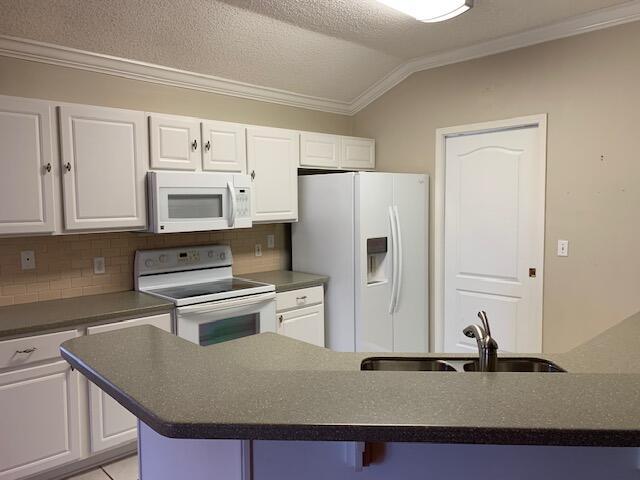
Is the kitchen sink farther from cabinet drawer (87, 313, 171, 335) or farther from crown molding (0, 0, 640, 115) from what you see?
crown molding (0, 0, 640, 115)

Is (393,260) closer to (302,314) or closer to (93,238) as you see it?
(302,314)

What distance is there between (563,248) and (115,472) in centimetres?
308

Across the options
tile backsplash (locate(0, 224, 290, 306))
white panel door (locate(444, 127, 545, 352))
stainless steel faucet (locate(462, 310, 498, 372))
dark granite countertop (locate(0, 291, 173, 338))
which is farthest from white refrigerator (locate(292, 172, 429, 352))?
stainless steel faucet (locate(462, 310, 498, 372))

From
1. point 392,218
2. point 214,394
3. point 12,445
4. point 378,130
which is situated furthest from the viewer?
point 378,130

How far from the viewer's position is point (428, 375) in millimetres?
1273

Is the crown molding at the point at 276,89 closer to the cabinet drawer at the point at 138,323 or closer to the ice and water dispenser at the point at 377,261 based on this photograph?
the ice and water dispenser at the point at 377,261

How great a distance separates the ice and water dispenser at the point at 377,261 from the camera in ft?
12.4

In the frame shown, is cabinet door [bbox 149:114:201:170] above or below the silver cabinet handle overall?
above

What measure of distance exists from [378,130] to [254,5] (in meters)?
1.85

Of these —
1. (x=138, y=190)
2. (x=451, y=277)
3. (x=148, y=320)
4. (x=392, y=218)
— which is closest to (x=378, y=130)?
(x=392, y=218)

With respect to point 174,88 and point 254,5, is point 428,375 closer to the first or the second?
point 254,5

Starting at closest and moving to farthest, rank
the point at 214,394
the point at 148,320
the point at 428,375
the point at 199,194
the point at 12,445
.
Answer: the point at 214,394 → the point at 428,375 → the point at 12,445 → the point at 148,320 → the point at 199,194

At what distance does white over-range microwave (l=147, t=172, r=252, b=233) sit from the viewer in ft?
9.98

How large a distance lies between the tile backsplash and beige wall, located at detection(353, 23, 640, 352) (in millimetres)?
2433
